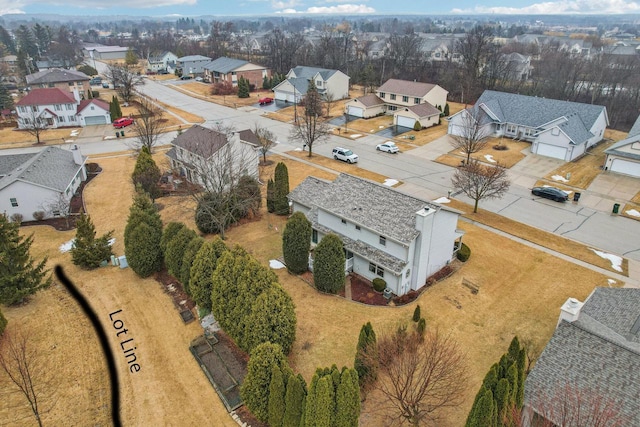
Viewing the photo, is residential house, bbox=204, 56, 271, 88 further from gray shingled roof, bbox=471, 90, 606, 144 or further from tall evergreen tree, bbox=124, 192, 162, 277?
tall evergreen tree, bbox=124, 192, 162, 277

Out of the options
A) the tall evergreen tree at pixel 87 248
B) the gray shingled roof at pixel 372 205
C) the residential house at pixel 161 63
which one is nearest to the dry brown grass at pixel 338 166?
the gray shingled roof at pixel 372 205

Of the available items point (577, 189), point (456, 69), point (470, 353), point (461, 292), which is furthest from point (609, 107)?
point (470, 353)

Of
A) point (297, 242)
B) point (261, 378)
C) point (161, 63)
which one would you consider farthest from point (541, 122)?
point (161, 63)

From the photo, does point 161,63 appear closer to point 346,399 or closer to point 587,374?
point 346,399

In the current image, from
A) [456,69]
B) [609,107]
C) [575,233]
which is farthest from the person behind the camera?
[456,69]

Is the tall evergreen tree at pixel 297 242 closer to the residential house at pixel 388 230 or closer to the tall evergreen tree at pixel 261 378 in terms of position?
the residential house at pixel 388 230

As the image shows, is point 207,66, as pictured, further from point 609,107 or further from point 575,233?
point 575,233

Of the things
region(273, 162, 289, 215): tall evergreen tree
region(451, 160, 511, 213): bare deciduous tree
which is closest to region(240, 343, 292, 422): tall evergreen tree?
region(273, 162, 289, 215): tall evergreen tree
